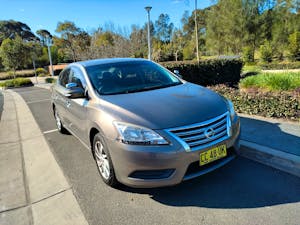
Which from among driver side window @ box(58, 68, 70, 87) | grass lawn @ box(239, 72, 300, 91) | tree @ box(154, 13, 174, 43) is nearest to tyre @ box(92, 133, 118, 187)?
driver side window @ box(58, 68, 70, 87)

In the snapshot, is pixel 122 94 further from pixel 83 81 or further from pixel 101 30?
pixel 101 30

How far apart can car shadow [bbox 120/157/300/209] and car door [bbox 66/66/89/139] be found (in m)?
1.09

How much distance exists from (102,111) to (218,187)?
5.32 ft

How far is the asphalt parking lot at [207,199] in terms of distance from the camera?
220 cm

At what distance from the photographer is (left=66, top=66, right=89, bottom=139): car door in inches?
123

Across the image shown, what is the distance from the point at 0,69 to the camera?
4216 centimetres

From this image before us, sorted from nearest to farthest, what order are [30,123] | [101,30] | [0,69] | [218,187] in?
[218,187] → [30,123] → [101,30] → [0,69]

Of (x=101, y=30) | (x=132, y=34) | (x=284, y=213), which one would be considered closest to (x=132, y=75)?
(x=284, y=213)

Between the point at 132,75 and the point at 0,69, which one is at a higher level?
the point at 0,69

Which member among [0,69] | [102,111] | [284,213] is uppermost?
[0,69]

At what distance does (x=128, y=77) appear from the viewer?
11.1ft

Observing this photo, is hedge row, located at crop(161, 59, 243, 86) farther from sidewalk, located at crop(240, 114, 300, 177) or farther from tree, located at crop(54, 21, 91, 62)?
tree, located at crop(54, 21, 91, 62)

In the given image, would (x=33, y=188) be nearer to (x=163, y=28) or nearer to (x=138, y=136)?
(x=138, y=136)

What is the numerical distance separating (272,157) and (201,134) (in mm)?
1439
